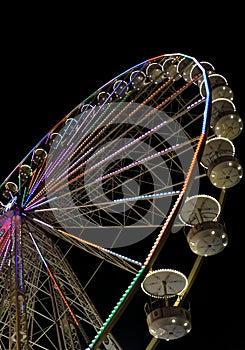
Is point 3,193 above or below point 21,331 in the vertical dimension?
→ above

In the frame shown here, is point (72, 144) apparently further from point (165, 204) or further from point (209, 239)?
point (209, 239)

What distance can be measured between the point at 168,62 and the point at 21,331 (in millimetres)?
8624

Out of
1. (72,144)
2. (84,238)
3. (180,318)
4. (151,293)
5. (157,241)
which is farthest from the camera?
(72,144)

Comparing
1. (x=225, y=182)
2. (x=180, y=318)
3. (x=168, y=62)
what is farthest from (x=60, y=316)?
(x=168, y=62)

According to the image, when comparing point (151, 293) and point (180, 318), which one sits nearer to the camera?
point (180, 318)

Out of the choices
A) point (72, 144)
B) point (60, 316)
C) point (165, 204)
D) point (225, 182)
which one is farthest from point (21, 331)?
point (72, 144)

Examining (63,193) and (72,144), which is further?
(72,144)

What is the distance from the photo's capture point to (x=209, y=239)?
32.2 feet

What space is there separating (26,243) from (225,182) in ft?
14.0

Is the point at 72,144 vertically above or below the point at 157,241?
above

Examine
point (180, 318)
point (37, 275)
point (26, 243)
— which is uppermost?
point (26, 243)

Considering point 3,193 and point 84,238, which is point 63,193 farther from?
point 3,193

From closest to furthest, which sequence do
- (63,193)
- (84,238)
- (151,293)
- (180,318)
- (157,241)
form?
(157,241) → (180,318) → (151,293) → (84,238) → (63,193)

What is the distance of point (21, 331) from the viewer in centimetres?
823
